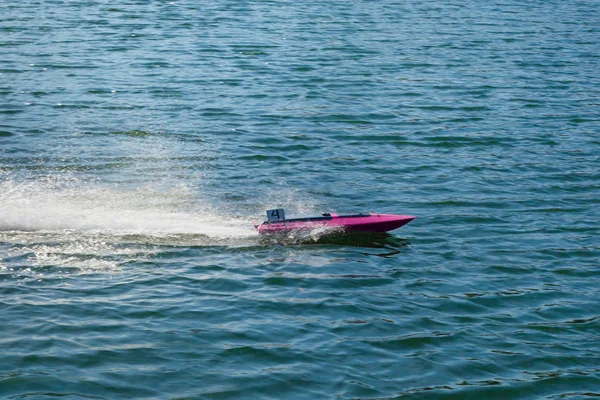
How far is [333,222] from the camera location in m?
25.8

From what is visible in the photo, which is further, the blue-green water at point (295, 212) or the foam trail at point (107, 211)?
the foam trail at point (107, 211)

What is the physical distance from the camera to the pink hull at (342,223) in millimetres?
25734

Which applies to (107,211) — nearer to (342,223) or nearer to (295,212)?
(295,212)

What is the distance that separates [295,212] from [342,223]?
2.70 meters

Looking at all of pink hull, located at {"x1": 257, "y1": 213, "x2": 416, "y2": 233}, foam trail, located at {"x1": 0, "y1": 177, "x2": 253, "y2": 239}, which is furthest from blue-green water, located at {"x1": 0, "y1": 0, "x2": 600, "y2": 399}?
pink hull, located at {"x1": 257, "y1": 213, "x2": 416, "y2": 233}

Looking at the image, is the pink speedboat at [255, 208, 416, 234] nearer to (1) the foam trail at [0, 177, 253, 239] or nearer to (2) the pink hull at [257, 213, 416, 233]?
(2) the pink hull at [257, 213, 416, 233]

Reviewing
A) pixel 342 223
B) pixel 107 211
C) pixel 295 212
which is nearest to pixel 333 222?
pixel 342 223

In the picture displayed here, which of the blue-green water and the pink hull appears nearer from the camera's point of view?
the blue-green water

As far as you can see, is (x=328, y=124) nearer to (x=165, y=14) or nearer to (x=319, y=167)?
(x=319, y=167)

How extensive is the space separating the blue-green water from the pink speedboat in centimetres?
39

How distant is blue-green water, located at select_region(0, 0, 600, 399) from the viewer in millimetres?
18859

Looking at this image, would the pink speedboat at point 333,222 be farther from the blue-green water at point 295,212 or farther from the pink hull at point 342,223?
the blue-green water at point 295,212

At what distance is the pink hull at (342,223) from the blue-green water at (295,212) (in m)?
0.39

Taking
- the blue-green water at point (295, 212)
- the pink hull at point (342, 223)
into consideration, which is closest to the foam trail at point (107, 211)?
the blue-green water at point (295, 212)
